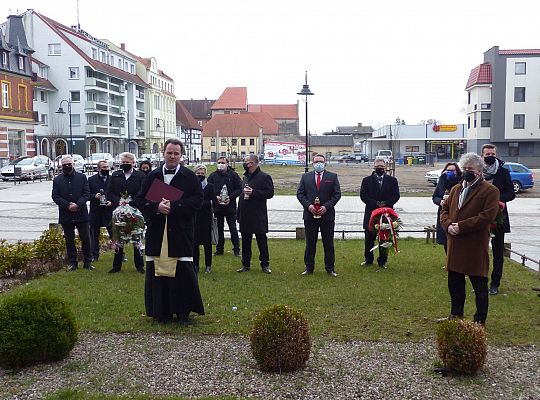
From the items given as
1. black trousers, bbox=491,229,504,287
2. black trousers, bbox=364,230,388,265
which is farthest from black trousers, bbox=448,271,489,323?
black trousers, bbox=364,230,388,265

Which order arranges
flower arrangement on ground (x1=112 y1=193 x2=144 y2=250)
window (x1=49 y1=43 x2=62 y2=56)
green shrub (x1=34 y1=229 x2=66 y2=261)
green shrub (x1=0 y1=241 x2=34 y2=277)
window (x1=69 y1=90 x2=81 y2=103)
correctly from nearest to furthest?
1. flower arrangement on ground (x1=112 y1=193 x2=144 y2=250)
2. green shrub (x1=0 y1=241 x2=34 y2=277)
3. green shrub (x1=34 y1=229 x2=66 y2=261)
4. window (x1=49 y1=43 x2=62 y2=56)
5. window (x1=69 y1=90 x2=81 y2=103)

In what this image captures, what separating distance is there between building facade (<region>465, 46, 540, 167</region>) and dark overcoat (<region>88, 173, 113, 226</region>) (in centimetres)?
5754

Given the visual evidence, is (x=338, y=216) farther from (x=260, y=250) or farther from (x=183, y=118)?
(x=183, y=118)

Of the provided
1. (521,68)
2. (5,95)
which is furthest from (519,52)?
(5,95)

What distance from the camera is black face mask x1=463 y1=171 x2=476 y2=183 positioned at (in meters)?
6.41

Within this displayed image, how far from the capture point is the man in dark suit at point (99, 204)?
10766 millimetres

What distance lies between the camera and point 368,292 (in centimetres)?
846

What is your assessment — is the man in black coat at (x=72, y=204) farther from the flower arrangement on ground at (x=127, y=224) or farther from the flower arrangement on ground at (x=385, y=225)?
the flower arrangement on ground at (x=385, y=225)

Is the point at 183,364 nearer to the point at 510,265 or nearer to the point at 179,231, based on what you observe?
the point at 179,231

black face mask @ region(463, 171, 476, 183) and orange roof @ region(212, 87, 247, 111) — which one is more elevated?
orange roof @ region(212, 87, 247, 111)

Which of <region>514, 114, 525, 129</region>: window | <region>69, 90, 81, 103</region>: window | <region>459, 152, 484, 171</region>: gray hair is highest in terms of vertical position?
<region>69, 90, 81, 103</region>: window

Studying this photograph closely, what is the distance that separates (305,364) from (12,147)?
50.5m

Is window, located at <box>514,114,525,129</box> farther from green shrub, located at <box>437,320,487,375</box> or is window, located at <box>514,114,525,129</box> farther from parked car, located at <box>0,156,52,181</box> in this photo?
green shrub, located at <box>437,320,487,375</box>

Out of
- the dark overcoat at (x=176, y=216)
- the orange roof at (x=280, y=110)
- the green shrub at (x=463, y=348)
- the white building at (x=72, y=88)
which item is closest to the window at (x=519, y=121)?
the white building at (x=72, y=88)
